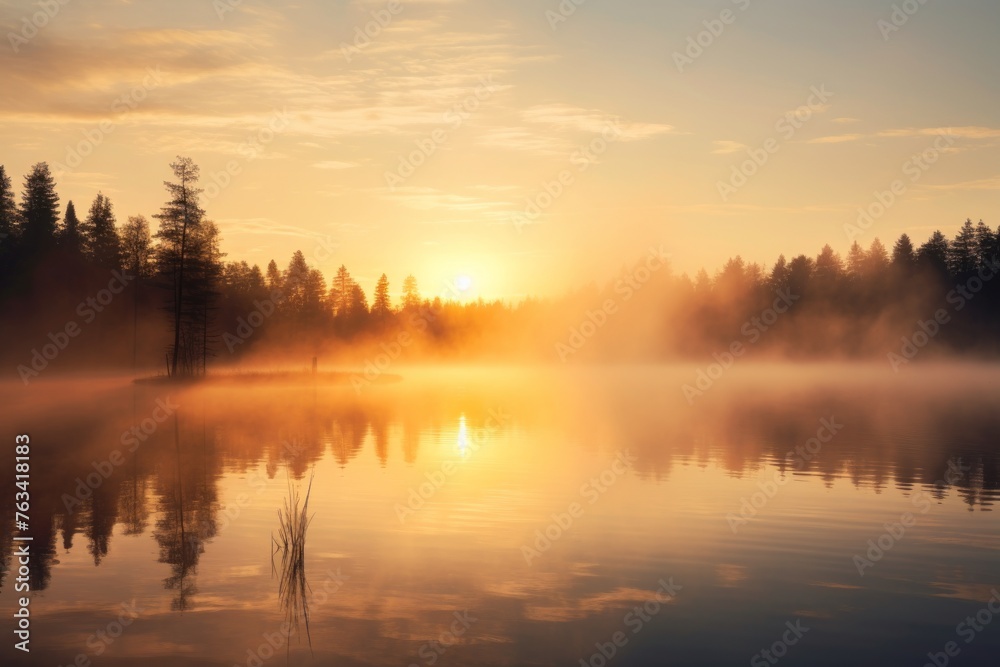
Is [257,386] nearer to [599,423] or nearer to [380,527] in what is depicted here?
[599,423]

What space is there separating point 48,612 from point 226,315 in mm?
123658

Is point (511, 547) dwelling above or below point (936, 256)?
below

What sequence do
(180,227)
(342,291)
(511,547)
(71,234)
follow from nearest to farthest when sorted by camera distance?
(511,547) < (180,227) < (71,234) < (342,291)

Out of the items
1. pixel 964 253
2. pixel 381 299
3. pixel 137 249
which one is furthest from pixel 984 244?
pixel 137 249

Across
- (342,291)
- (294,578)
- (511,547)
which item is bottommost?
(511,547)

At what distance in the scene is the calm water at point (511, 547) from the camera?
12406mm

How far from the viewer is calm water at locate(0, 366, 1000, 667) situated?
12.4 meters

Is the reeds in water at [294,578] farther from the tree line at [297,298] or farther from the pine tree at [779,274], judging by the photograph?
the pine tree at [779,274]

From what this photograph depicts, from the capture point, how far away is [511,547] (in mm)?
18391

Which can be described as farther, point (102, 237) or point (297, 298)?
point (297, 298)

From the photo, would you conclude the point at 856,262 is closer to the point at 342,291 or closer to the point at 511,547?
the point at 342,291

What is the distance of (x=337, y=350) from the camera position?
166 meters

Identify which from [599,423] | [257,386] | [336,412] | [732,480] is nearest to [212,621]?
[732,480]

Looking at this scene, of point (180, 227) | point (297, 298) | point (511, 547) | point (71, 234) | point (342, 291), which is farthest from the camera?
point (342, 291)
